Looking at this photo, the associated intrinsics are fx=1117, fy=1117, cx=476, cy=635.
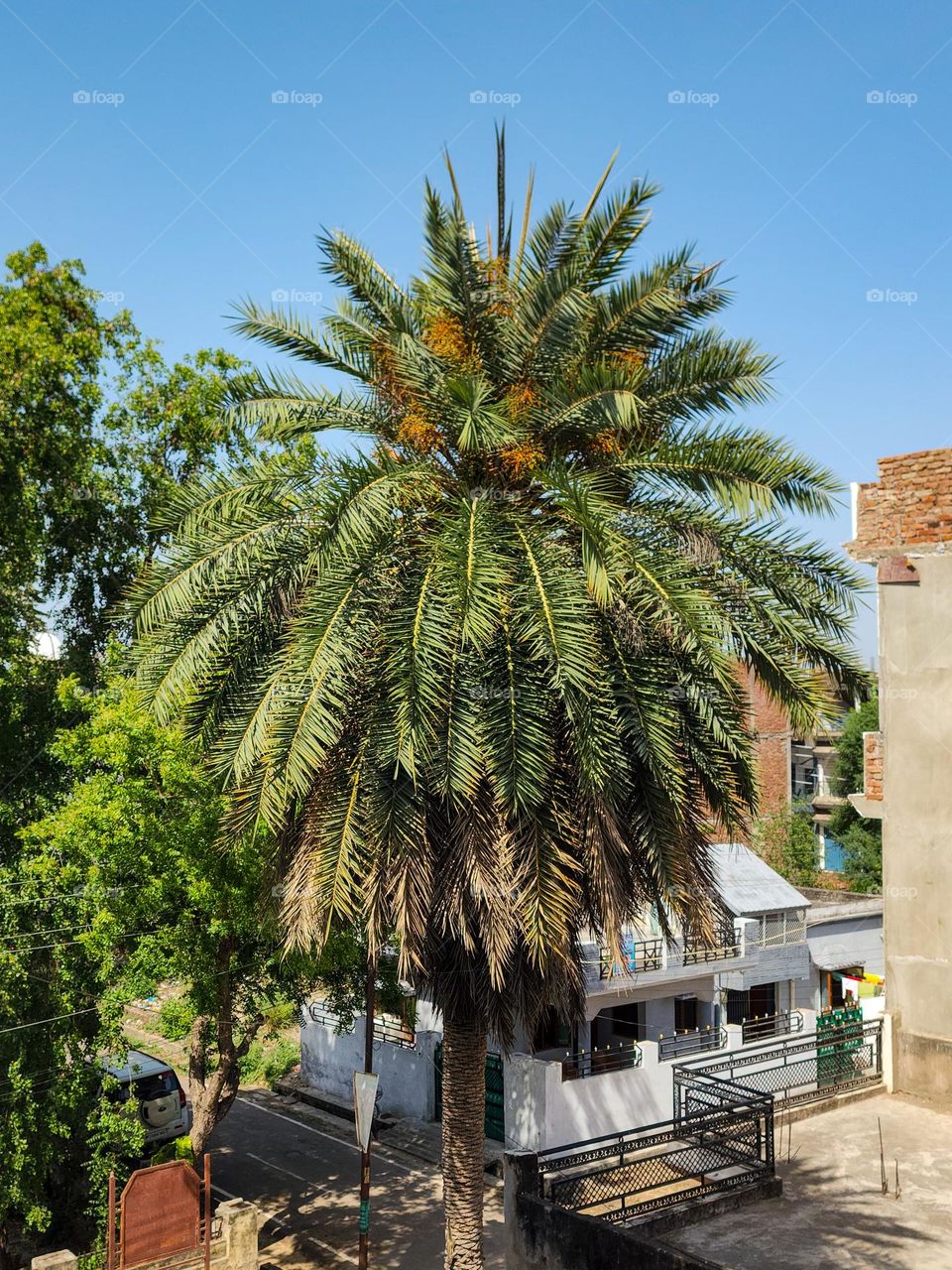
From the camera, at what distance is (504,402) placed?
439 inches

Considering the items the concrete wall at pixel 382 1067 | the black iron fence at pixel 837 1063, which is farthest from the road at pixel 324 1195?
the black iron fence at pixel 837 1063

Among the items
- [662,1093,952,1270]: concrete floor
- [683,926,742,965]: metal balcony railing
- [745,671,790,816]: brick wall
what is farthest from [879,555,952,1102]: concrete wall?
[745,671,790,816]: brick wall

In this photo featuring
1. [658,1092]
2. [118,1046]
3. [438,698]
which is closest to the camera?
[438,698]

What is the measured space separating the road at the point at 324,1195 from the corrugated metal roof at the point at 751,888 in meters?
11.5

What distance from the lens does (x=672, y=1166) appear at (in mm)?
13516

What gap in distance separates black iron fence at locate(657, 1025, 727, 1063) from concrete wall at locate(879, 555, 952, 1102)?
8.94 m

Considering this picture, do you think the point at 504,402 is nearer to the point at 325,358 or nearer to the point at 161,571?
the point at 325,358

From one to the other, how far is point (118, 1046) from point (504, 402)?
37.4ft

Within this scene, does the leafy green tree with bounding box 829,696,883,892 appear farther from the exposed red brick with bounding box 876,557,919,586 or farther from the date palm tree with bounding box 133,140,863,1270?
the date palm tree with bounding box 133,140,863,1270

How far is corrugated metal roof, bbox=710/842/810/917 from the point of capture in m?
30.4

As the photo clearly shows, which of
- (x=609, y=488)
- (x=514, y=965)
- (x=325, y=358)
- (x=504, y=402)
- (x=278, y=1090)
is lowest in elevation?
(x=278, y=1090)

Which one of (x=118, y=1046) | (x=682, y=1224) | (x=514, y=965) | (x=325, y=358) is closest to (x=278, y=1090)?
(x=118, y=1046)

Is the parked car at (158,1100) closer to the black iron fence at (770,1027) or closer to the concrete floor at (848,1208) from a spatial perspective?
the concrete floor at (848,1208)

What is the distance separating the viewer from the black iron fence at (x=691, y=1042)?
2567 centimetres
